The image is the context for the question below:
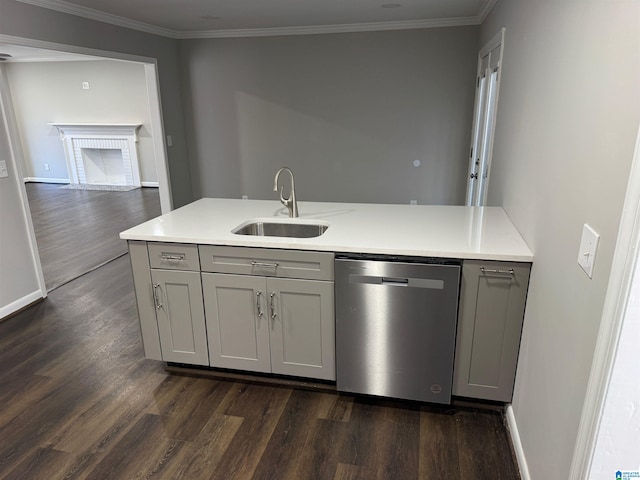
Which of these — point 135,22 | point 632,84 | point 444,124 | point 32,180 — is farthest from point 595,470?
point 32,180

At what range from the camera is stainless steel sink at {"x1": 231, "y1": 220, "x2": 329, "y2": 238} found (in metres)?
2.56

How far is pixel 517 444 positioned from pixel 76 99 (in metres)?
9.25

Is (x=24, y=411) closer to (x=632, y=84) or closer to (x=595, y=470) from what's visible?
(x=595, y=470)

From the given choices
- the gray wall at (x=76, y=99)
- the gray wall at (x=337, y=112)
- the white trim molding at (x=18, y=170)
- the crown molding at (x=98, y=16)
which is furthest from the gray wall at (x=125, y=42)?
the gray wall at (x=76, y=99)

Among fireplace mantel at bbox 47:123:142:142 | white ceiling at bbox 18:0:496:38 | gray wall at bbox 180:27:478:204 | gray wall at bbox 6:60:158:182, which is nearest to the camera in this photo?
white ceiling at bbox 18:0:496:38

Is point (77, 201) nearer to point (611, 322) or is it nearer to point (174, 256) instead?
point (174, 256)

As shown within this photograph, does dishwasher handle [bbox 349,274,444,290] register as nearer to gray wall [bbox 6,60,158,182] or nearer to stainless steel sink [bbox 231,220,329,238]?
stainless steel sink [bbox 231,220,329,238]

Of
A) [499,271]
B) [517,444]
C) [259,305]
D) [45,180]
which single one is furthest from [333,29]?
[45,180]

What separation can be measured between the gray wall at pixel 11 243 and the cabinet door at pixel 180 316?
65.3 inches

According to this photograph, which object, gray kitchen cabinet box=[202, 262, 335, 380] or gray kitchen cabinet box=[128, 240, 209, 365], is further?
gray kitchen cabinet box=[128, 240, 209, 365]

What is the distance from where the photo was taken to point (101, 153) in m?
8.80

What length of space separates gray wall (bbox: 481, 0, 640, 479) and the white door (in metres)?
0.95

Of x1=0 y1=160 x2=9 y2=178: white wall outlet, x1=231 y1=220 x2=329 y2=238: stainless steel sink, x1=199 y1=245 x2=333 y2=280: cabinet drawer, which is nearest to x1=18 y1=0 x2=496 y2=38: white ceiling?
x1=0 y1=160 x2=9 y2=178: white wall outlet

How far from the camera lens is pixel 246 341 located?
7.80 ft
